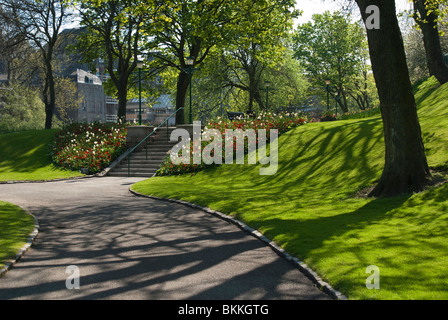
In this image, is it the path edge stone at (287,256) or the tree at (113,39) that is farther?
the tree at (113,39)

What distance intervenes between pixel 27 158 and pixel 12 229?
814 inches

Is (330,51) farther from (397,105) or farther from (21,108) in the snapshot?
(397,105)

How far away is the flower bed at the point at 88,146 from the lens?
26.8 m

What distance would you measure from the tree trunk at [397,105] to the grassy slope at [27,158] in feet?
57.2

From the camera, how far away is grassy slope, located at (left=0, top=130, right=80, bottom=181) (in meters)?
25.2

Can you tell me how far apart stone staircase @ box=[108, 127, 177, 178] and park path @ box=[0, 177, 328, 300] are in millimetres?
11322

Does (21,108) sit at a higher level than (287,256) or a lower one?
higher

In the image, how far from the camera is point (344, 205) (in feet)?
40.3

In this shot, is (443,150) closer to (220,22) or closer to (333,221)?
(333,221)
